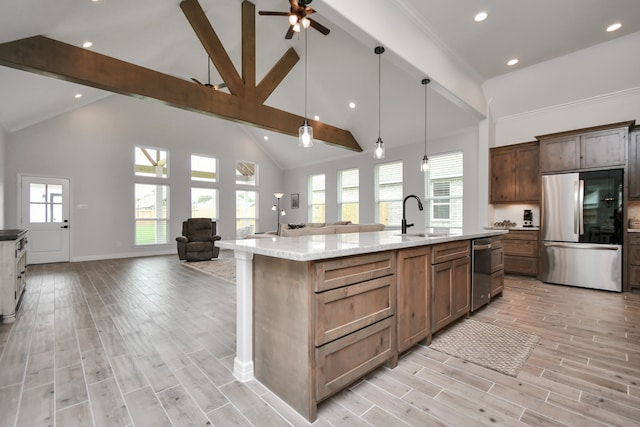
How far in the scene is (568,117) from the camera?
4848 millimetres

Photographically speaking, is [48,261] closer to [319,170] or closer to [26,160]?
[26,160]

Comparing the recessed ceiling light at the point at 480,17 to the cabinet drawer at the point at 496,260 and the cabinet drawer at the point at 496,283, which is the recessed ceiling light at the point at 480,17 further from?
the cabinet drawer at the point at 496,283

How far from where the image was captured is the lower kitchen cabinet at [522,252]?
493cm

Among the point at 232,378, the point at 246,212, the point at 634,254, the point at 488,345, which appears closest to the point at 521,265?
the point at 634,254

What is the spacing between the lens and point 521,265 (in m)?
5.07

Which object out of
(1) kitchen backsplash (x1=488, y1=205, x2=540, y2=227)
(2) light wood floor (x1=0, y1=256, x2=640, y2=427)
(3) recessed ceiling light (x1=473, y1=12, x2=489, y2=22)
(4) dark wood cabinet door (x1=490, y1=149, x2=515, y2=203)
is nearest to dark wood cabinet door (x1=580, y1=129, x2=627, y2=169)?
(4) dark wood cabinet door (x1=490, y1=149, x2=515, y2=203)

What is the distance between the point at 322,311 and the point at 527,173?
5304mm

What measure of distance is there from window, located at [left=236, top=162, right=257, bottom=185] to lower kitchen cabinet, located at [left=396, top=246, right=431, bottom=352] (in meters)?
8.57

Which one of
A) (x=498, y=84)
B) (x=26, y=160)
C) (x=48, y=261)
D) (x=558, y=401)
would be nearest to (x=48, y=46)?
(x=26, y=160)

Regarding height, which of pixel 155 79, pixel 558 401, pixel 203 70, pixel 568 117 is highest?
pixel 203 70

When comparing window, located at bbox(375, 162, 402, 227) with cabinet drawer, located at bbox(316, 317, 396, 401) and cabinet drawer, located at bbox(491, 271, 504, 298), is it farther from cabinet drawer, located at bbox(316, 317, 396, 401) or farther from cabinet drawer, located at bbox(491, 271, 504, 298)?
cabinet drawer, located at bbox(316, 317, 396, 401)

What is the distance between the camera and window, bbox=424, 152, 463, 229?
6396mm

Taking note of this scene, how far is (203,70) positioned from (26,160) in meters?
4.49

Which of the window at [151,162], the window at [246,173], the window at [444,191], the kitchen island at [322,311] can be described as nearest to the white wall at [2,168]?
the window at [151,162]
